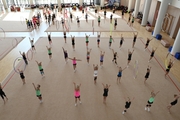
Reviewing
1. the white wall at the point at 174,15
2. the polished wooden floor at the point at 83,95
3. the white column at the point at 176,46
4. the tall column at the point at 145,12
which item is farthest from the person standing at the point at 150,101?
the tall column at the point at 145,12

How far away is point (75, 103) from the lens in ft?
23.2

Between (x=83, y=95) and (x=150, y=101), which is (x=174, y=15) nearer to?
(x=150, y=101)

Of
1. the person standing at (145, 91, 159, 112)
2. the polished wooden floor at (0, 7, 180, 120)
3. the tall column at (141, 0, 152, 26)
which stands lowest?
the polished wooden floor at (0, 7, 180, 120)

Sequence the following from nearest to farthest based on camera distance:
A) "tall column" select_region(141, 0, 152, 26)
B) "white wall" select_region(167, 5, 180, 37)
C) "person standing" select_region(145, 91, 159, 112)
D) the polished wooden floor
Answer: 1. "person standing" select_region(145, 91, 159, 112)
2. the polished wooden floor
3. "white wall" select_region(167, 5, 180, 37)
4. "tall column" select_region(141, 0, 152, 26)

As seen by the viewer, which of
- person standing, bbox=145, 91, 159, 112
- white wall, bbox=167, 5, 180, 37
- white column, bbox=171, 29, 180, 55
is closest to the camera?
person standing, bbox=145, 91, 159, 112

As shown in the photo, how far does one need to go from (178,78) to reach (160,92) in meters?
2.11

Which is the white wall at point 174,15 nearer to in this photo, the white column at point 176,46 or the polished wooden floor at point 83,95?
the white column at point 176,46

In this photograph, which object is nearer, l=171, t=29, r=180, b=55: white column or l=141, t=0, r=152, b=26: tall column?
l=171, t=29, r=180, b=55: white column

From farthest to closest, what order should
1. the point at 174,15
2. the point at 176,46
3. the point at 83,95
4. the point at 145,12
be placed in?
1. the point at 145,12
2. the point at 174,15
3. the point at 176,46
4. the point at 83,95

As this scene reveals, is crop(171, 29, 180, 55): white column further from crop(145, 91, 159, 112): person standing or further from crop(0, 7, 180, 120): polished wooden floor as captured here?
crop(145, 91, 159, 112): person standing

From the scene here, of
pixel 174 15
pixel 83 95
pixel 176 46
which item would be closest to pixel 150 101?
pixel 83 95

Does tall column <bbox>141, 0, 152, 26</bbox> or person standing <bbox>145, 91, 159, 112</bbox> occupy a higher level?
tall column <bbox>141, 0, 152, 26</bbox>

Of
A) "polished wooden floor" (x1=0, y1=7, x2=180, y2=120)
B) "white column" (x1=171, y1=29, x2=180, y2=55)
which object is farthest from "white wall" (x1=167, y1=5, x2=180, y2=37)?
"polished wooden floor" (x1=0, y1=7, x2=180, y2=120)

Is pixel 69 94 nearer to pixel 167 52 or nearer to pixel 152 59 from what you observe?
pixel 152 59
